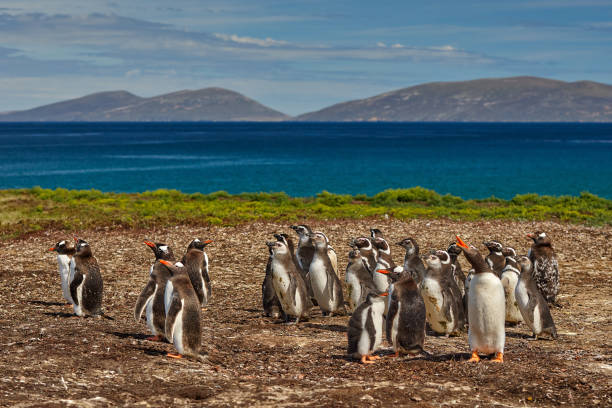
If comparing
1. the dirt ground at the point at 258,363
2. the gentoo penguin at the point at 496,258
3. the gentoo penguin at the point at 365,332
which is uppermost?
the gentoo penguin at the point at 496,258

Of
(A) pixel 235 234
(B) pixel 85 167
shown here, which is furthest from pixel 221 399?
(B) pixel 85 167

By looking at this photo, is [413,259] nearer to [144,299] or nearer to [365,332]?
[365,332]

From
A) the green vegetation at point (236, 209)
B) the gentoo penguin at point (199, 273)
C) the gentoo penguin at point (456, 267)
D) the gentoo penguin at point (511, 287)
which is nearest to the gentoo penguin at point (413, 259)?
the gentoo penguin at point (456, 267)

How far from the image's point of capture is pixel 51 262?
16.6m

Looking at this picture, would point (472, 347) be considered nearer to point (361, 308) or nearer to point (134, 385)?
point (361, 308)

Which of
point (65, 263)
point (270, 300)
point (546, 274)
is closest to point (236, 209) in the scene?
point (65, 263)

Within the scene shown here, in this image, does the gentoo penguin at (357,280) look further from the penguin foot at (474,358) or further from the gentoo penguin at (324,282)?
the penguin foot at (474,358)

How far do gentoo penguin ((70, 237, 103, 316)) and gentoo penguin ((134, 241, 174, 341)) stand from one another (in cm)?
125

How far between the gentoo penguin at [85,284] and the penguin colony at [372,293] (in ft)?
0.05

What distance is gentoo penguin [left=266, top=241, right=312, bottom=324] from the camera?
11078 millimetres

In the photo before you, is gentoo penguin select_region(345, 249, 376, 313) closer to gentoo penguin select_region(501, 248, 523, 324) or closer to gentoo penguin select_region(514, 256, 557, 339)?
gentoo penguin select_region(501, 248, 523, 324)

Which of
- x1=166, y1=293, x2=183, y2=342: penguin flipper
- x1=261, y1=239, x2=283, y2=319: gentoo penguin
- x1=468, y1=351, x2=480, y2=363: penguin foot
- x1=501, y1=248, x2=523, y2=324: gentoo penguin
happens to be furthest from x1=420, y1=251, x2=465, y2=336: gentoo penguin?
x1=166, y1=293, x2=183, y2=342: penguin flipper

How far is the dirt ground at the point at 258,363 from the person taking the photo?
7.25 metres

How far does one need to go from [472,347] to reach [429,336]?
162cm
